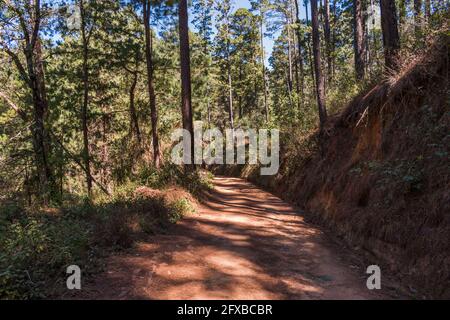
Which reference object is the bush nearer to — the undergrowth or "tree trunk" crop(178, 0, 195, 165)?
the undergrowth

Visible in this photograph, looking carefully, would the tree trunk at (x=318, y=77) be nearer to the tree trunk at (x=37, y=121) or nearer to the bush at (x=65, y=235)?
the bush at (x=65, y=235)

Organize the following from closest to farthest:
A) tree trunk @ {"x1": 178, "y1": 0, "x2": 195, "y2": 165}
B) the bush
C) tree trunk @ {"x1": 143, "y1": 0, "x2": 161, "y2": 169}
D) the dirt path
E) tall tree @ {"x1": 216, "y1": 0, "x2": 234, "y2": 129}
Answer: the bush
the dirt path
tree trunk @ {"x1": 178, "y1": 0, "x2": 195, "y2": 165}
tree trunk @ {"x1": 143, "y1": 0, "x2": 161, "y2": 169}
tall tree @ {"x1": 216, "y1": 0, "x2": 234, "y2": 129}

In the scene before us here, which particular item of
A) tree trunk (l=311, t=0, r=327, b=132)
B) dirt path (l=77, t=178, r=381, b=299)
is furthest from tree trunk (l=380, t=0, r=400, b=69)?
dirt path (l=77, t=178, r=381, b=299)

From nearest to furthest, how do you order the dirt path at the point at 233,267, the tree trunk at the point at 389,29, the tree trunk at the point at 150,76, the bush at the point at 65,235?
the bush at the point at 65,235 → the dirt path at the point at 233,267 → the tree trunk at the point at 389,29 → the tree trunk at the point at 150,76

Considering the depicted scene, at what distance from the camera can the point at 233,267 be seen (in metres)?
5.67

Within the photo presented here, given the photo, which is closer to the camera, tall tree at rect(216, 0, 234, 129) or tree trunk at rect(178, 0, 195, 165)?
tree trunk at rect(178, 0, 195, 165)

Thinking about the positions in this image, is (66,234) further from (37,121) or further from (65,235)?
(37,121)

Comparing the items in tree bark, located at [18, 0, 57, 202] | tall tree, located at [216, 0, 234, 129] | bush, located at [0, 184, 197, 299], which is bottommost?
bush, located at [0, 184, 197, 299]

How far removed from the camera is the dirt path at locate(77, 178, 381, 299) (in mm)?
4664

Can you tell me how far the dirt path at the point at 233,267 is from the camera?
4.66 m

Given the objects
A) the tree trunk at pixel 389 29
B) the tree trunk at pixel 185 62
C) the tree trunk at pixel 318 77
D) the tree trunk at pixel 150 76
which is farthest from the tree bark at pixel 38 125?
the tree trunk at pixel 389 29

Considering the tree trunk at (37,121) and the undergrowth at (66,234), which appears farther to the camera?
the tree trunk at (37,121)

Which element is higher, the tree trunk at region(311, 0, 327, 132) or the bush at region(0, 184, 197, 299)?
the tree trunk at region(311, 0, 327, 132)
